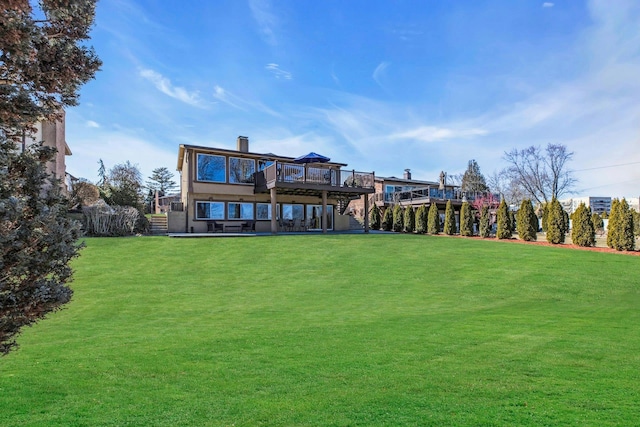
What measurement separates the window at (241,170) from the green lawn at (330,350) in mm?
12899

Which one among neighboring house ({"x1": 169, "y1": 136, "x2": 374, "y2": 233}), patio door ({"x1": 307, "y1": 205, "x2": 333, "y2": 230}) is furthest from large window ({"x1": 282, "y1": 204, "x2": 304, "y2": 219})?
patio door ({"x1": 307, "y1": 205, "x2": 333, "y2": 230})

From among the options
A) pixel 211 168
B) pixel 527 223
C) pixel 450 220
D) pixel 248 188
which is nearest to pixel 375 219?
pixel 450 220

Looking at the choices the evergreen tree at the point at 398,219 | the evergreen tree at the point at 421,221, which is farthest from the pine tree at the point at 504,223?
the evergreen tree at the point at 398,219

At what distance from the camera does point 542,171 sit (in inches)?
1891

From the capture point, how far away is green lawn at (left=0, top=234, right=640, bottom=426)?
11.5 feet

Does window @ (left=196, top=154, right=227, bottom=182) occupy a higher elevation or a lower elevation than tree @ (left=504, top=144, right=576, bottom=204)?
lower

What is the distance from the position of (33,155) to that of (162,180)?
6114 cm

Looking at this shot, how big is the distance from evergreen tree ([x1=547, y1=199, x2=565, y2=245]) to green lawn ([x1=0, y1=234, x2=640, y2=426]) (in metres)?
7.26

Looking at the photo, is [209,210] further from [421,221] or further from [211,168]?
[421,221]

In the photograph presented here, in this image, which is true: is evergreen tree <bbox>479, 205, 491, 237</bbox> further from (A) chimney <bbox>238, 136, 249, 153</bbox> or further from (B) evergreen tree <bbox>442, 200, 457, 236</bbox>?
(A) chimney <bbox>238, 136, 249, 153</bbox>

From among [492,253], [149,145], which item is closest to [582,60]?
[492,253]

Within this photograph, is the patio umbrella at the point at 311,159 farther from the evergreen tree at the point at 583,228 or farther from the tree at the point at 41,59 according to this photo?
the tree at the point at 41,59

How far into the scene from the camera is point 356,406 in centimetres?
362

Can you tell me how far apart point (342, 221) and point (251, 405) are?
84.9 ft
